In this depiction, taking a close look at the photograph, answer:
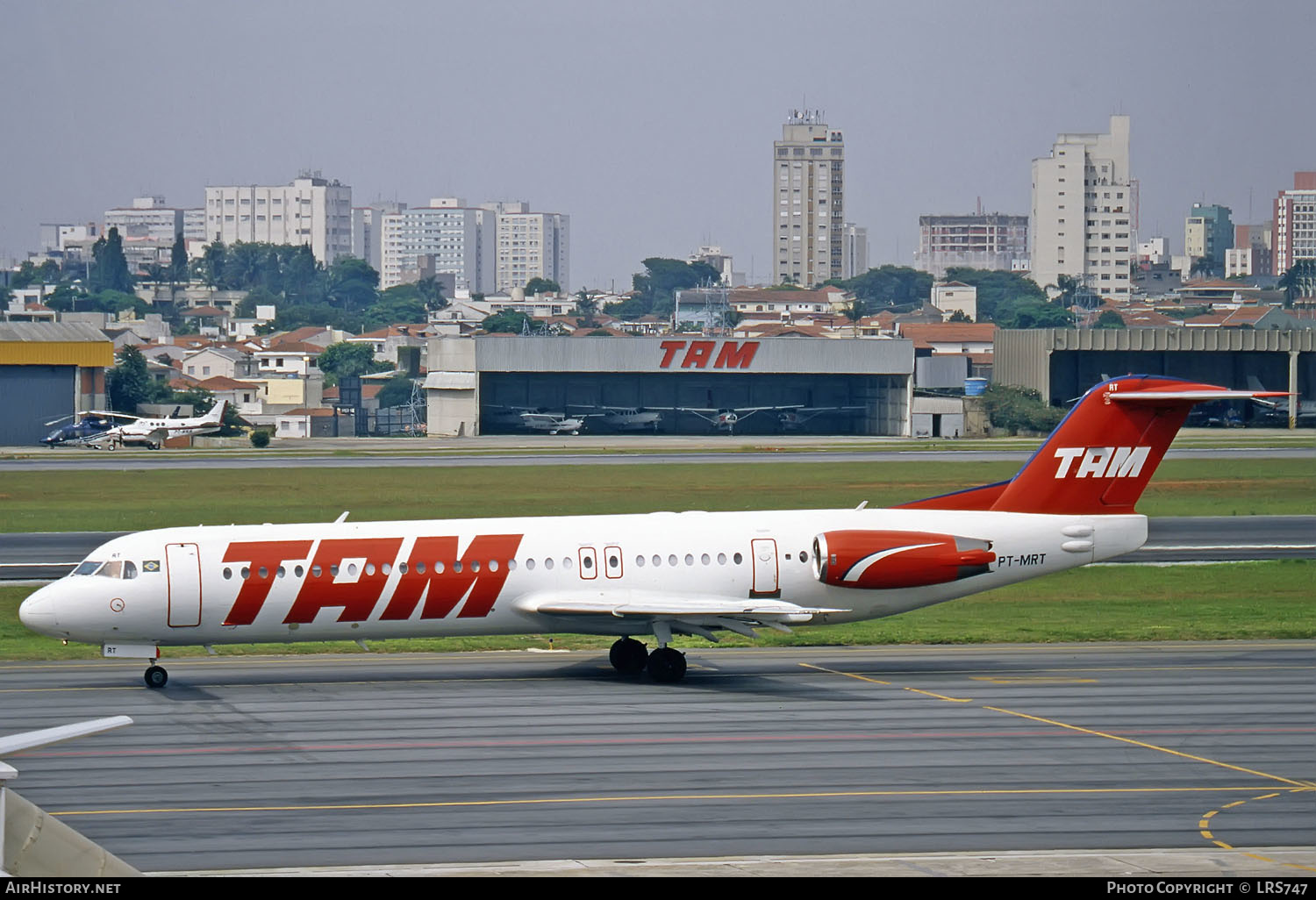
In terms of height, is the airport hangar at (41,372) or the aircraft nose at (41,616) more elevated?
the airport hangar at (41,372)

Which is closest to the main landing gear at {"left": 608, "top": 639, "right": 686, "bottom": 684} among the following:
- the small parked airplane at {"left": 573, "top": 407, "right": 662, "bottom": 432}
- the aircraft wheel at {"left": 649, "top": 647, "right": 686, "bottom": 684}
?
the aircraft wheel at {"left": 649, "top": 647, "right": 686, "bottom": 684}

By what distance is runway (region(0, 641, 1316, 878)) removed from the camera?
19.6 metres

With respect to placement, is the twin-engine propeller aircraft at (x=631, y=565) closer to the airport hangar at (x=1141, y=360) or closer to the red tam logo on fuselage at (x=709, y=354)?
the airport hangar at (x=1141, y=360)

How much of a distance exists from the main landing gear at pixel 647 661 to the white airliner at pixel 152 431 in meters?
80.8

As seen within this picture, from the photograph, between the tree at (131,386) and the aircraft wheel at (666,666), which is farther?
the tree at (131,386)

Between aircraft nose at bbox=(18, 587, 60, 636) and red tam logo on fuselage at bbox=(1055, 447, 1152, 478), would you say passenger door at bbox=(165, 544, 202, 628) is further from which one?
red tam logo on fuselage at bbox=(1055, 447, 1152, 478)

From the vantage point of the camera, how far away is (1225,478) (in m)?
78.1

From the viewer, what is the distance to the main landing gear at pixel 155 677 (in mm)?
30391

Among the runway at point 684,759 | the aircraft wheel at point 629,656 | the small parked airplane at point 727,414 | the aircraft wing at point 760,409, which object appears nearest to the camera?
the runway at point 684,759

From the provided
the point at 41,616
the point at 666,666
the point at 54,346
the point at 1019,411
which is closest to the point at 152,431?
the point at 54,346

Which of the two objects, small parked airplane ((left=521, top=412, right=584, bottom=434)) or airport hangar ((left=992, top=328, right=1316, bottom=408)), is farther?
small parked airplane ((left=521, top=412, right=584, bottom=434))

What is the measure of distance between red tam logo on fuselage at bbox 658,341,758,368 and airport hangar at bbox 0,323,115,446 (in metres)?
43.1

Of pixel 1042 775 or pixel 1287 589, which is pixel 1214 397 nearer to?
pixel 1042 775

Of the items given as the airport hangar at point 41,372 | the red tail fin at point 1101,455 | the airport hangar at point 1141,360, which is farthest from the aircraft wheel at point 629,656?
the airport hangar at point 1141,360
